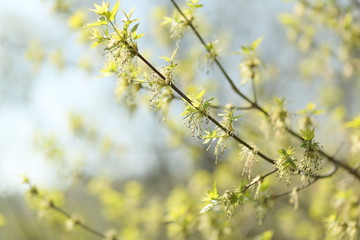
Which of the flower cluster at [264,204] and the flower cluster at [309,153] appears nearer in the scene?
the flower cluster at [309,153]

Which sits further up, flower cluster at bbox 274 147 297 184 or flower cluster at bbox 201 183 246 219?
flower cluster at bbox 274 147 297 184

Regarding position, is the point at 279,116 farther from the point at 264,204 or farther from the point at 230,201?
the point at 230,201

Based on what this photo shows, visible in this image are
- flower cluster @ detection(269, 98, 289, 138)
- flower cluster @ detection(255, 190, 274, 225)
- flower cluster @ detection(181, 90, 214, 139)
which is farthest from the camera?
flower cluster @ detection(269, 98, 289, 138)

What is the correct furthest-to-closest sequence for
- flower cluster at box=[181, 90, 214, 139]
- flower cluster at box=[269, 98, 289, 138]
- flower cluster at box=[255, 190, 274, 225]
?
flower cluster at box=[269, 98, 289, 138] < flower cluster at box=[255, 190, 274, 225] < flower cluster at box=[181, 90, 214, 139]

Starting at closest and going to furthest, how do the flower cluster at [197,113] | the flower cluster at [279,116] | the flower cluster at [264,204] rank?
the flower cluster at [197,113], the flower cluster at [264,204], the flower cluster at [279,116]

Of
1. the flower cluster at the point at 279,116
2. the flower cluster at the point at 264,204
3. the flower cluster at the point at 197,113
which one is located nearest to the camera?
the flower cluster at the point at 197,113

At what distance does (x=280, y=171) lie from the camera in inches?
61.1

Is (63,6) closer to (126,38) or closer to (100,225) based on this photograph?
(126,38)

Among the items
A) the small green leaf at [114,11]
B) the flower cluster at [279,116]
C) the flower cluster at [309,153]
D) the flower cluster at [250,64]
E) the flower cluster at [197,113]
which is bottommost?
the flower cluster at [309,153]

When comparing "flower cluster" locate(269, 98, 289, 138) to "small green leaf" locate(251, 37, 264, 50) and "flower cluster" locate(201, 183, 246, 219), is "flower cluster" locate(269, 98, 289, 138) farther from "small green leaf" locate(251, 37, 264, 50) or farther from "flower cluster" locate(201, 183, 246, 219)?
"flower cluster" locate(201, 183, 246, 219)

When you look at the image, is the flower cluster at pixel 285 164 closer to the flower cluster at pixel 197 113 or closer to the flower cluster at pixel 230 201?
the flower cluster at pixel 230 201

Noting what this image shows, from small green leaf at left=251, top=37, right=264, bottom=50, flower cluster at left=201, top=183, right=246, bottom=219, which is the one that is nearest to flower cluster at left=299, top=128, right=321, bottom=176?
flower cluster at left=201, top=183, right=246, bottom=219

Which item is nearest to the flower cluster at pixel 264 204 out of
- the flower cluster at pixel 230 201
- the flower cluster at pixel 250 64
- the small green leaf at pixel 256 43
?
the flower cluster at pixel 230 201

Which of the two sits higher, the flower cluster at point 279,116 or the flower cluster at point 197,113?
the flower cluster at point 279,116
